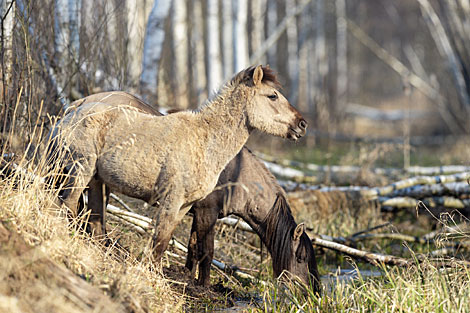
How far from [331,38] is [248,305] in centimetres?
2926

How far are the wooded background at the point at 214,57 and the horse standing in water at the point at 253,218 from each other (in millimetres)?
1016

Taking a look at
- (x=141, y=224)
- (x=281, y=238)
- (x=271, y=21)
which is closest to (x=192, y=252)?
(x=141, y=224)

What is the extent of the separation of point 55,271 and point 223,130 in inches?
77.4

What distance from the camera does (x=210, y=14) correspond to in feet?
50.3

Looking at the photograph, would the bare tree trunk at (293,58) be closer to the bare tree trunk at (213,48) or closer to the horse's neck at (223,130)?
the bare tree trunk at (213,48)

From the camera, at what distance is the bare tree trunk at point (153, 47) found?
31.2 feet

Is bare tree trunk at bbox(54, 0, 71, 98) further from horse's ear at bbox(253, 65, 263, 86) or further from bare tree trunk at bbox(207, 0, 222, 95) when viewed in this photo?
bare tree trunk at bbox(207, 0, 222, 95)

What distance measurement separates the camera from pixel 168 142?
4891 millimetres

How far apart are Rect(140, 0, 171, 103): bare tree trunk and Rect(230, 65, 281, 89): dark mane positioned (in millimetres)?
4340

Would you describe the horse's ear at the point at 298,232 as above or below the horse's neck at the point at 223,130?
below

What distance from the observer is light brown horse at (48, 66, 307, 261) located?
15.9 feet

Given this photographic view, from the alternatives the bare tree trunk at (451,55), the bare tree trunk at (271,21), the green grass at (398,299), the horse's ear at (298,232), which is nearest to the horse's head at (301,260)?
the horse's ear at (298,232)

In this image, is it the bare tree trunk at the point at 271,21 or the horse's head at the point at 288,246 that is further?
the bare tree trunk at the point at 271,21

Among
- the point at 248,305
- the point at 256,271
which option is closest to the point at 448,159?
the point at 256,271
